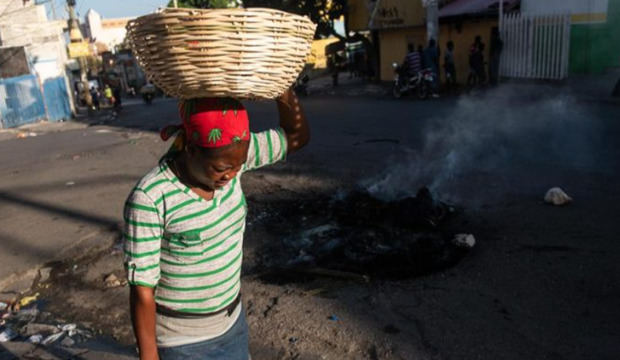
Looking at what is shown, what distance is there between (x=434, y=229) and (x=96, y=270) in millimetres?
3133

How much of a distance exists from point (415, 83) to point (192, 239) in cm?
1375

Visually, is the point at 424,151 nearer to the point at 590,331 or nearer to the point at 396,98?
the point at 590,331

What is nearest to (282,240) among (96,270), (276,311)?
(276,311)

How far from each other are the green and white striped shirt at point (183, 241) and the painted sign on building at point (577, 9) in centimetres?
1459

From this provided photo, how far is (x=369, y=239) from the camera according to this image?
4.46 metres

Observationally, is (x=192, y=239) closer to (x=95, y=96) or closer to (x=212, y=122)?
(x=212, y=122)

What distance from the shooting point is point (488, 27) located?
15.9 meters

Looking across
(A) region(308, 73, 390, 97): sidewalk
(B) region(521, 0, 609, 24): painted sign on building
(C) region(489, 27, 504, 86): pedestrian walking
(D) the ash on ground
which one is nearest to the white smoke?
(D) the ash on ground

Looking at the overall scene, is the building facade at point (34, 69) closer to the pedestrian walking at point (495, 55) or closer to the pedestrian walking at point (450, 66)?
the pedestrian walking at point (450, 66)

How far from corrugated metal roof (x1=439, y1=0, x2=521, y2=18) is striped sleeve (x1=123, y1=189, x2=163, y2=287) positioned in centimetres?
1608

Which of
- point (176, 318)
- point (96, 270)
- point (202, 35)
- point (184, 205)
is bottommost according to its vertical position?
point (96, 270)

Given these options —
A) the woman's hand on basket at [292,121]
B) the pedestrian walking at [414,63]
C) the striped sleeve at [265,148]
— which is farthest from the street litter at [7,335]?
the pedestrian walking at [414,63]

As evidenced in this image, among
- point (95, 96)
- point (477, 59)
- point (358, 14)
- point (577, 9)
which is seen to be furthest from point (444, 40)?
point (95, 96)

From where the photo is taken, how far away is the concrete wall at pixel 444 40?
53.2ft
